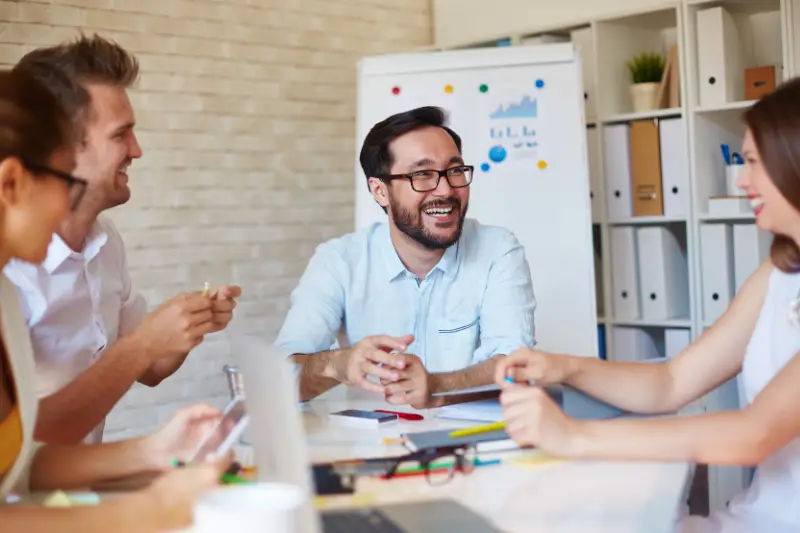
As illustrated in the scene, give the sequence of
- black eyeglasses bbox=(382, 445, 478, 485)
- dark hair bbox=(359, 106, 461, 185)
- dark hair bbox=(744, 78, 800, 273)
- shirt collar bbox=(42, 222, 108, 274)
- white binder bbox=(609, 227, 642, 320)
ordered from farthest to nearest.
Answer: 1. white binder bbox=(609, 227, 642, 320)
2. dark hair bbox=(359, 106, 461, 185)
3. shirt collar bbox=(42, 222, 108, 274)
4. dark hair bbox=(744, 78, 800, 273)
5. black eyeglasses bbox=(382, 445, 478, 485)

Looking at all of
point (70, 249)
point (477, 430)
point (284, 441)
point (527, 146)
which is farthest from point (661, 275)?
point (284, 441)

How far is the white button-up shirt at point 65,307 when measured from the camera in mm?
1963

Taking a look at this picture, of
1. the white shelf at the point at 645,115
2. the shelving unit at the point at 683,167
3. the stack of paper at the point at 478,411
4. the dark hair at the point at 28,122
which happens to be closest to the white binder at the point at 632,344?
the shelving unit at the point at 683,167

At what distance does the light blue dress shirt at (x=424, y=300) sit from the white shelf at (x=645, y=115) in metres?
1.33

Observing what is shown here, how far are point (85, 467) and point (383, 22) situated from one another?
327 cm

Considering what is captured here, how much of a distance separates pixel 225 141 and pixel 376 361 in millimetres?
2027

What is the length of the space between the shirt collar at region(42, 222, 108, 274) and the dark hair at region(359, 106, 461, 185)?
2.57 feet

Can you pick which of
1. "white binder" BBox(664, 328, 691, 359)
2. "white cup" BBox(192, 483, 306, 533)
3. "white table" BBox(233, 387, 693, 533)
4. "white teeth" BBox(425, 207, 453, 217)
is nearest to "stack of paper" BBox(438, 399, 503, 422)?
"white table" BBox(233, 387, 693, 533)

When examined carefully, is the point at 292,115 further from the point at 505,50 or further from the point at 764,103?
the point at 764,103

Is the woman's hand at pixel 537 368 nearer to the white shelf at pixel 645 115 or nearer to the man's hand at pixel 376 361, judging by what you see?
the man's hand at pixel 376 361

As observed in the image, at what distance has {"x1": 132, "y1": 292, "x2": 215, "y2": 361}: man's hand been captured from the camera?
191 cm

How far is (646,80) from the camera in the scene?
12.1 feet

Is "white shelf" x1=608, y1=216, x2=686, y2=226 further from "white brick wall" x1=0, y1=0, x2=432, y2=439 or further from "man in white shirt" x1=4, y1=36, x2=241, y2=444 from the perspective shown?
"man in white shirt" x1=4, y1=36, x2=241, y2=444

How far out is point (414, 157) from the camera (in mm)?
2518
